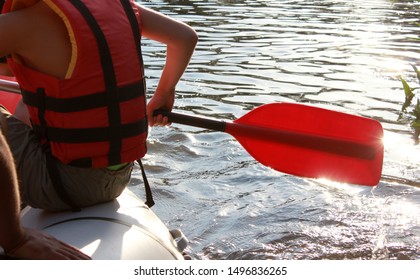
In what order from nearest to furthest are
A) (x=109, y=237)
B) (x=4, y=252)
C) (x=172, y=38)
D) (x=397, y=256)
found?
(x=4, y=252) < (x=109, y=237) < (x=172, y=38) < (x=397, y=256)

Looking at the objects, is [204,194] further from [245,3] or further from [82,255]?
[245,3]

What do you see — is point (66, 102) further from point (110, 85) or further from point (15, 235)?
point (15, 235)

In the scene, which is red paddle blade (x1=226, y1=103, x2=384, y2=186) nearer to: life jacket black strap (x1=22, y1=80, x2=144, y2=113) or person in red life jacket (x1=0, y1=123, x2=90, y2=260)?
life jacket black strap (x1=22, y1=80, x2=144, y2=113)

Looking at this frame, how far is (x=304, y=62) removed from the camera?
717 centimetres

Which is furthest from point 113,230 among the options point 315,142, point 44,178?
point 315,142

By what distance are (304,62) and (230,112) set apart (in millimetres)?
2177

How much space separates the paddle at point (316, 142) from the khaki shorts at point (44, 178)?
2.80ft

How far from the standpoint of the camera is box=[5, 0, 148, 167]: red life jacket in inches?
83.7

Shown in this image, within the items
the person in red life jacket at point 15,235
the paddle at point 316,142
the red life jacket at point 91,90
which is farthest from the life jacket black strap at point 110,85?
the paddle at point 316,142

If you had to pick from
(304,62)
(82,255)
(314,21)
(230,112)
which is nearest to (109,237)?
(82,255)

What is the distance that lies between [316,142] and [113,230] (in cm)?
127

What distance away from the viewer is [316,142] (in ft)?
10.1

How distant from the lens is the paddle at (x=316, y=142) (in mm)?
3076

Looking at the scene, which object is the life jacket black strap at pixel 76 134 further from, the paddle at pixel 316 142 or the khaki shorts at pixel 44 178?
the paddle at pixel 316 142
